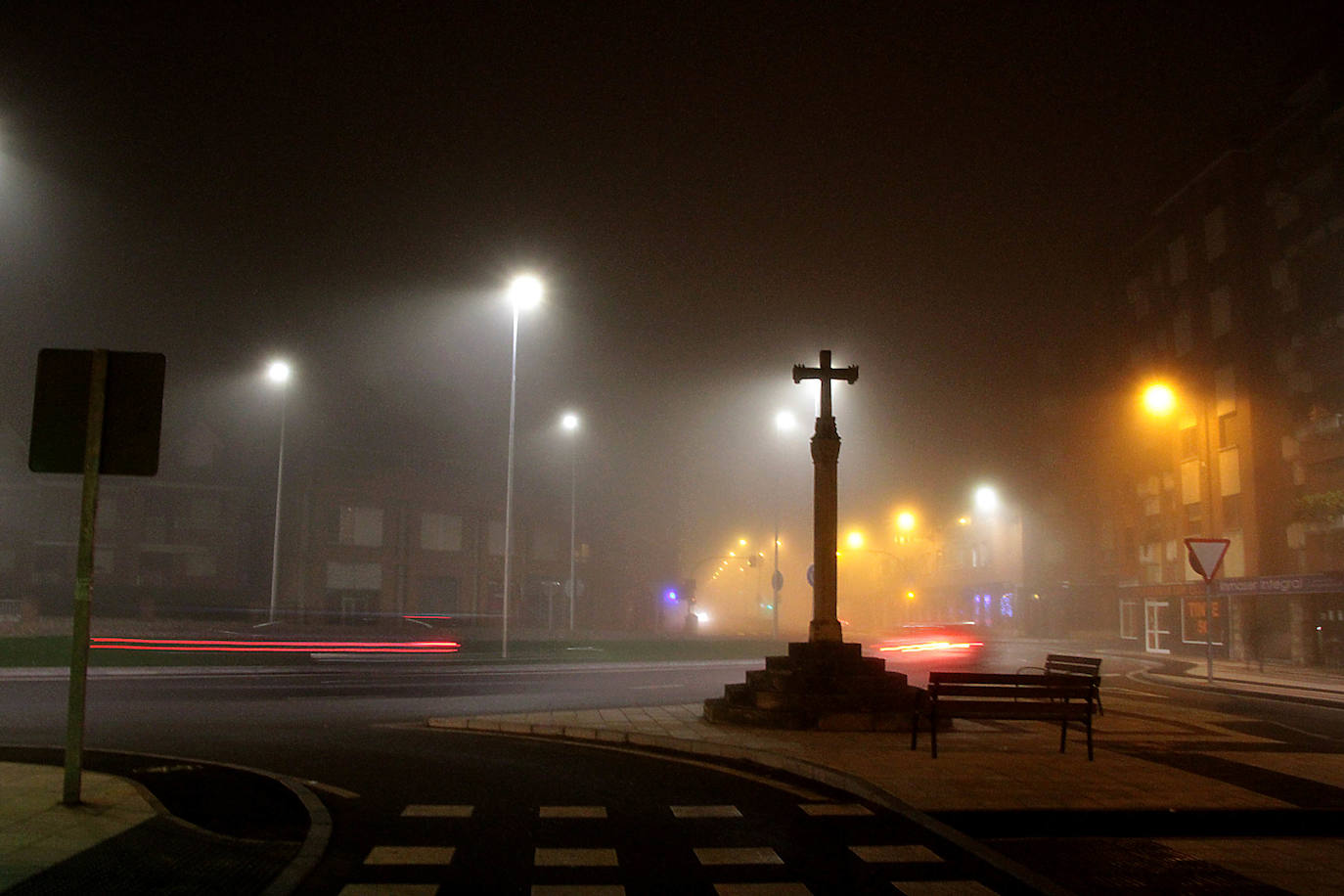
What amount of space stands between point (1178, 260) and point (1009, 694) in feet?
142

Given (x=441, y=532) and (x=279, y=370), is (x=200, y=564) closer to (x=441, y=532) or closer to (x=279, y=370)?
(x=441, y=532)

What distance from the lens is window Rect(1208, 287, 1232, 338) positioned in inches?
1742

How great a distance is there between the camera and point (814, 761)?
424 inches

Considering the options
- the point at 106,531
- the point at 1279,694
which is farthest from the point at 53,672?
the point at 106,531

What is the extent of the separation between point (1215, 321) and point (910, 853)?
4428cm

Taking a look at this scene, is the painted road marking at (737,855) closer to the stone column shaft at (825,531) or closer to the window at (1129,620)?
the stone column shaft at (825,531)

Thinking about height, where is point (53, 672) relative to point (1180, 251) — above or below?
below

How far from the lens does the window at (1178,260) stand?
4856 cm

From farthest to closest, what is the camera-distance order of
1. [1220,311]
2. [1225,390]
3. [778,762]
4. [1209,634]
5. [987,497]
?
[987,497]
[1220,311]
[1225,390]
[1209,634]
[778,762]

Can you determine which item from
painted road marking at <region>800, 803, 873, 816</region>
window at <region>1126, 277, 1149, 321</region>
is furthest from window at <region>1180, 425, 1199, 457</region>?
painted road marking at <region>800, 803, 873, 816</region>

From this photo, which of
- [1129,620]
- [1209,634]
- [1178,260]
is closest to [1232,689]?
[1209,634]

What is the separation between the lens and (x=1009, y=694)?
12391 mm

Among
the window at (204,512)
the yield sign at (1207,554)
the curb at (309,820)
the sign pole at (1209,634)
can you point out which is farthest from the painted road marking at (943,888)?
the window at (204,512)

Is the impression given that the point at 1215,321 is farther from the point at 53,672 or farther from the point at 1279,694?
the point at 53,672
